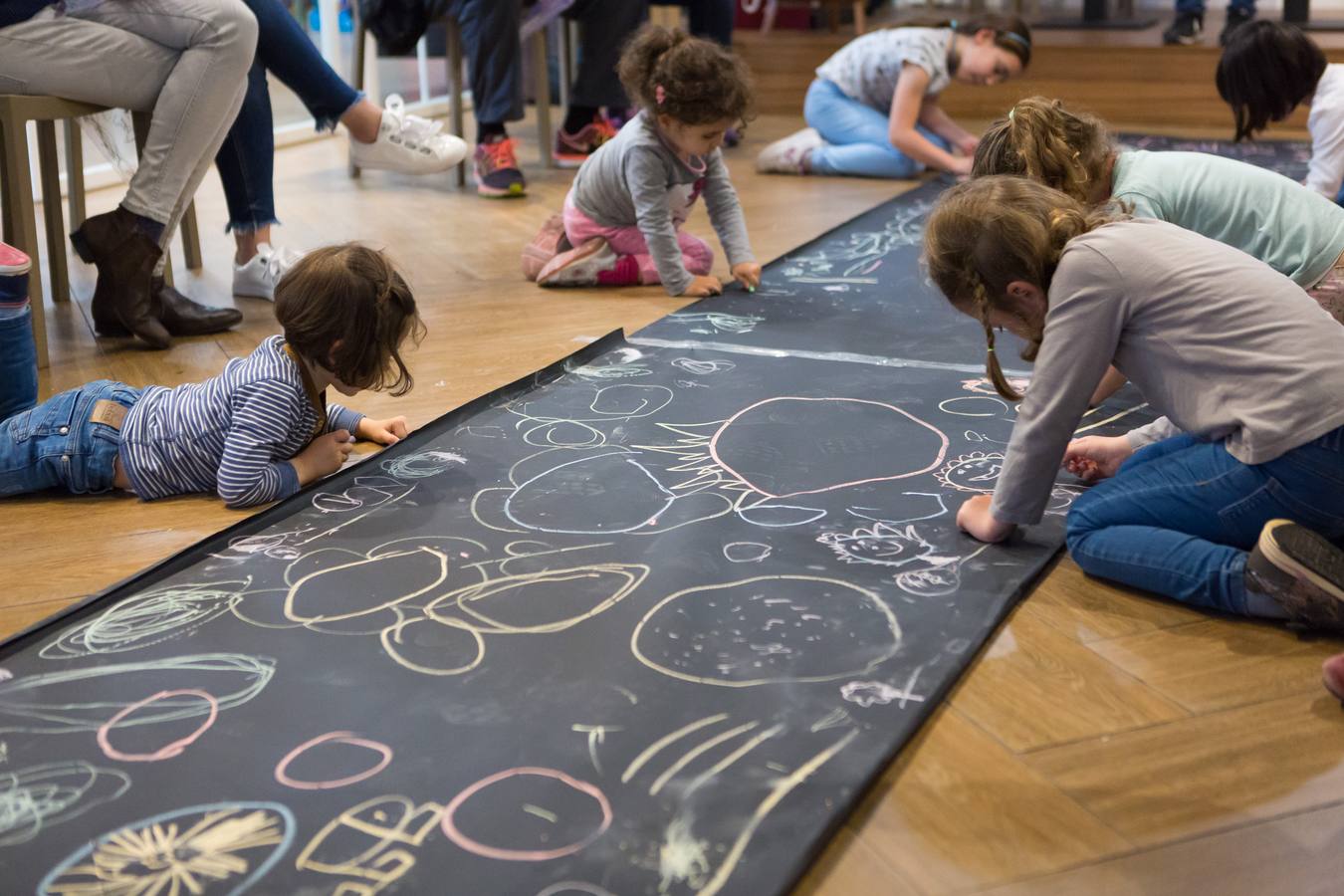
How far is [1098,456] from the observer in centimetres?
175

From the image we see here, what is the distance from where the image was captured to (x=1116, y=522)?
1.51 meters

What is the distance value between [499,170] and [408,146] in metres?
0.71

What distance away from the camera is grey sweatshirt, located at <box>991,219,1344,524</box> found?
1393mm

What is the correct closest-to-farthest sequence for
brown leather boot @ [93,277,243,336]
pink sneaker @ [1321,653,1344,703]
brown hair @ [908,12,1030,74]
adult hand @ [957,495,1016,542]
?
pink sneaker @ [1321,653,1344,703], adult hand @ [957,495,1016,542], brown leather boot @ [93,277,243,336], brown hair @ [908,12,1030,74]

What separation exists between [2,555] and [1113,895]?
1318 mm

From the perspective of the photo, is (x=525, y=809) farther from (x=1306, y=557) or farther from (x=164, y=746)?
(x=1306, y=557)

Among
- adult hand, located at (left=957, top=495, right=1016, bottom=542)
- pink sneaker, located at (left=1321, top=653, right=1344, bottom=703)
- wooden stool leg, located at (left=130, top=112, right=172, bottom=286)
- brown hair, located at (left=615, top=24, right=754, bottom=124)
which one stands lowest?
pink sneaker, located at (left=1321, top=653, right=1344, bottom=703)

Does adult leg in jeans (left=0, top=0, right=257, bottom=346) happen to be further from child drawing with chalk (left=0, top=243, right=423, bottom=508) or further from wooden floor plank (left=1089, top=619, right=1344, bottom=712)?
wooden floor plank (left=1089, top=619, right=1344, bottom=712)

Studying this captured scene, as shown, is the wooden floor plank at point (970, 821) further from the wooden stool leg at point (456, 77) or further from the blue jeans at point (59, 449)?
the wooden stool leg at point (456, 77)

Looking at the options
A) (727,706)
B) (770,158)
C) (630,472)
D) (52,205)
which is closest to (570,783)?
(727,706)

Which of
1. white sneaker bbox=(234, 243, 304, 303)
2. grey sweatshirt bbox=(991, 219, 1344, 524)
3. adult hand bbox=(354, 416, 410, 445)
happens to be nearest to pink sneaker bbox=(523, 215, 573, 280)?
white sneaker bbox=(234, 243, 304, 303)

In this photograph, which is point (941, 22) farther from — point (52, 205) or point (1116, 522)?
point (1116, 522)

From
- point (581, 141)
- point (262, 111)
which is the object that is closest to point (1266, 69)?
point (262, 111)

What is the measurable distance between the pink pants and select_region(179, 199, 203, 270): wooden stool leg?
85cm
